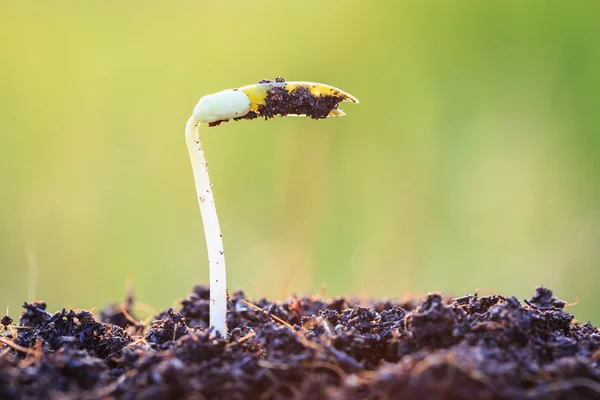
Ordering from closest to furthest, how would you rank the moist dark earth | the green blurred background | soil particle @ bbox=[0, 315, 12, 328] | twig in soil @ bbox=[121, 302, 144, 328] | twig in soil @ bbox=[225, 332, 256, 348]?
the moist dark earth, twig in soil @ bbox=[225, 332, 256, 348], soil particle @ bbox=[0, 315, 12, 328], twig in soil @ bbox=[121, 302, 144, 328], the green blurred background

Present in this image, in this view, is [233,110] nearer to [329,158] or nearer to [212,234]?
[212,234]

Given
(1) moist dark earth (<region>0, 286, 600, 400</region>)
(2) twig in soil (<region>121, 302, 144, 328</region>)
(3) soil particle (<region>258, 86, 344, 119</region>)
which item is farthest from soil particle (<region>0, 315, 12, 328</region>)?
(3) soil particle (<region>258, 86, 344, 119</region>)

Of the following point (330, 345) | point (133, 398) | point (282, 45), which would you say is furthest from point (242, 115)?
point (282, 45)

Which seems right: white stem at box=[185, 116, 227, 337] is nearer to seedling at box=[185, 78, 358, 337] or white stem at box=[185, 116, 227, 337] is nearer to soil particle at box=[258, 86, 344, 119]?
seedling at box=[185, 78, 358, 337]

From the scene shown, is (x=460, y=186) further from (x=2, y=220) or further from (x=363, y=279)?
(x=2, y=220)

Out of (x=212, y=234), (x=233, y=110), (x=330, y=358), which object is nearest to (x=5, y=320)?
(x=212, y=234)

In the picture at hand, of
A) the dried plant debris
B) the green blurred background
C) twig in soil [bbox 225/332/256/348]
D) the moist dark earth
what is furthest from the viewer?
the green blurred background

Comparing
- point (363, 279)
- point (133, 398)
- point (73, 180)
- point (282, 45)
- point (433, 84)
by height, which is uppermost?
point (282, 45)
